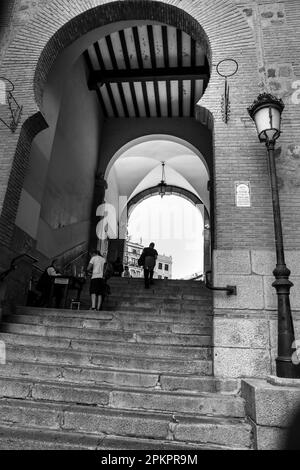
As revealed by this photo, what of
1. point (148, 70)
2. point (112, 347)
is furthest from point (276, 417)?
point (148, 70)

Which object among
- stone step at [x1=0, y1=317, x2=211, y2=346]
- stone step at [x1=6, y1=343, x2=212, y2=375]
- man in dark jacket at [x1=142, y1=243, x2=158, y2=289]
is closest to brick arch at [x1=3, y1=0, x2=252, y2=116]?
stone step at [x1=0, y1=317, x2=211, y2=346]

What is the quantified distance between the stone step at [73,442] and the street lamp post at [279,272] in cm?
91

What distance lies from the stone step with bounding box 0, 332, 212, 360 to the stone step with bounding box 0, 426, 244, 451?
4.50 feet

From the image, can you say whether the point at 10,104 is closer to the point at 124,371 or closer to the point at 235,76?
the point at 235,76

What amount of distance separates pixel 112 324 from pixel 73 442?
7.29 feet

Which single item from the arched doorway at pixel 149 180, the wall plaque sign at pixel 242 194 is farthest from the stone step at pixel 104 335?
the arched doorway at pixel 149 180

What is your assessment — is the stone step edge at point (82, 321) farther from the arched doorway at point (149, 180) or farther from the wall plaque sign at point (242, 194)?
the arched doorway at point (149, 180)

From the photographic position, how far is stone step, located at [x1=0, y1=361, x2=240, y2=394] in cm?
335

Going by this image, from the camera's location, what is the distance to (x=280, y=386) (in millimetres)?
2627

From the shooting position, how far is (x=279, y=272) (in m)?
3.18

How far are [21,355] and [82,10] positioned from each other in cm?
593

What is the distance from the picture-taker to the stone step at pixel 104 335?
13.7 feet

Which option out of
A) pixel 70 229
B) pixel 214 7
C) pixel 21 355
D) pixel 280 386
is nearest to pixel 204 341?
pixel 280 386
